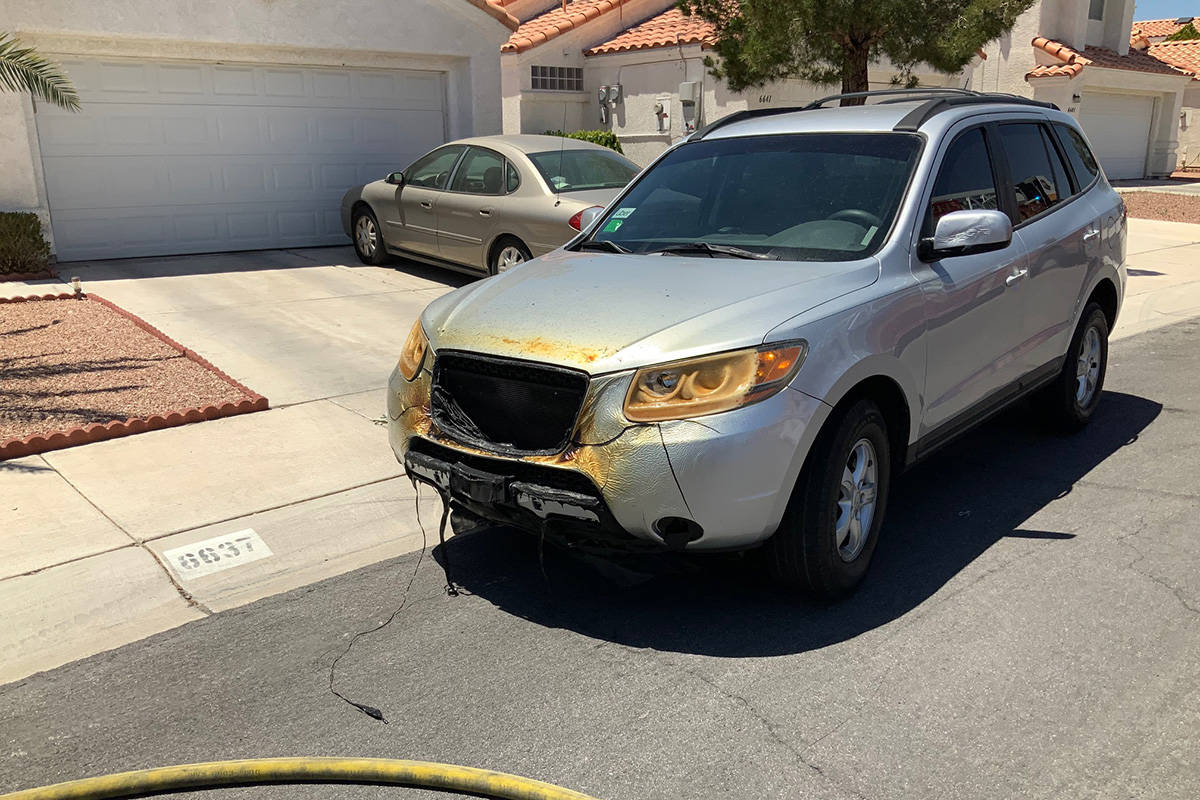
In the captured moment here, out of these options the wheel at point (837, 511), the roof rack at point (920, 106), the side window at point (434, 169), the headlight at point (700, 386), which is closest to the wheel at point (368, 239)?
the side window at point (434, 169)

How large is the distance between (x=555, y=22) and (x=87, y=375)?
16.4m

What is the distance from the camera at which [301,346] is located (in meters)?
8.75

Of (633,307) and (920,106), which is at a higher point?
(920,106)

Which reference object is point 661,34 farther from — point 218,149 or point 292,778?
point 292,778

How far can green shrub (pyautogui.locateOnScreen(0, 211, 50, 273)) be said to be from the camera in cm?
1089

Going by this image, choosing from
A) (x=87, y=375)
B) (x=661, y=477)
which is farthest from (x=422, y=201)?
(x=661, y=477)

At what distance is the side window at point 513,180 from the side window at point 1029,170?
5506mm

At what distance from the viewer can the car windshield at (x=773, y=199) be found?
185 inches

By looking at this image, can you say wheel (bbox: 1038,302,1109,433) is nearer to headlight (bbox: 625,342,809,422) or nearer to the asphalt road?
the asphalt road

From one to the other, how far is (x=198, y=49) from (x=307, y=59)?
53.8 inches

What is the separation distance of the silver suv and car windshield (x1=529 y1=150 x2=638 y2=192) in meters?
4.77

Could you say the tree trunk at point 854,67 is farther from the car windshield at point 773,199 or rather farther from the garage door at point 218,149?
the car windshield at point 773,199

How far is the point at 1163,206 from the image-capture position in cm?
2158

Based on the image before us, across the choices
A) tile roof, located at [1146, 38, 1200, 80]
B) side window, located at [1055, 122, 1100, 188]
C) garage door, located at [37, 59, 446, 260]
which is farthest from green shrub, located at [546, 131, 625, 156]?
tile roof, located at [1146, 38, 1200, 80]
